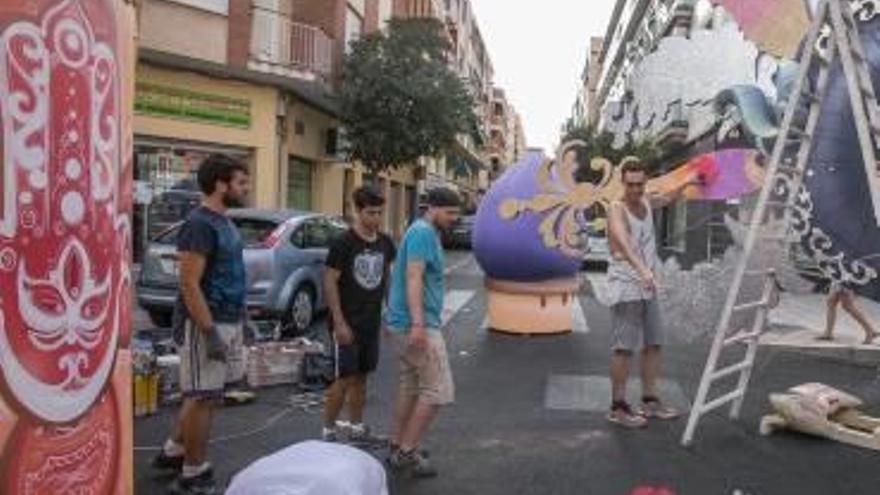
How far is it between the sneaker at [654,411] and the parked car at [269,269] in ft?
17.9

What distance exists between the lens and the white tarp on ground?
11.7ft

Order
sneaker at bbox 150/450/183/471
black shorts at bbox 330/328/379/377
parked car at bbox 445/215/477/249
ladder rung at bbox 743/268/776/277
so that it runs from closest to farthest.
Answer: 1. sneaker at bbox 150/450/183/471
2. black shorts at bbox 330/328/379/377
3. ladder rung at bbox 743/268/776/277
4. parked car at bbox 445/215/477/249

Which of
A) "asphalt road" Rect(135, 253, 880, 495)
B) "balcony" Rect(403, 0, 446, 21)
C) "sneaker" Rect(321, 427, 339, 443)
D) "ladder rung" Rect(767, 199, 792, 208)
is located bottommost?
"asphalt road" Rect(135, 253, 880, 495)

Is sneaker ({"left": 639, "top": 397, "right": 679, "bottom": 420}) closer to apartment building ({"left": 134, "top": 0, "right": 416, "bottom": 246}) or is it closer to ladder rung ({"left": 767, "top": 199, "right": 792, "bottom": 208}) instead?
ladder rung ({"left": 767, "top": 199, "right": 792, "bottom": 208})

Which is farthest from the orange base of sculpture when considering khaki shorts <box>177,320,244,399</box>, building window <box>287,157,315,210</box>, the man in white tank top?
building window <box>287,157,315,210</box>

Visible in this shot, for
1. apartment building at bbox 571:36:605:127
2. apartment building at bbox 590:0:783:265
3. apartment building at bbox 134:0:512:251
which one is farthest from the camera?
apartment building at bbox 571:36:605:127

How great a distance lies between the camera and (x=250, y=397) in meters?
8.48

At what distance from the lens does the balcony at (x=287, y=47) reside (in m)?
22.6

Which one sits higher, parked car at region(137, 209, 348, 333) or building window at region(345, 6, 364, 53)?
building window at region(345, 6, 364, 53)

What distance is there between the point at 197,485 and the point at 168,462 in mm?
551

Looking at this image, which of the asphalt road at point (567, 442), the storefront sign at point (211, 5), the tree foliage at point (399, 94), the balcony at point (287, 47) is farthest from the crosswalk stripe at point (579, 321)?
the tree foliage at point (399, 94)

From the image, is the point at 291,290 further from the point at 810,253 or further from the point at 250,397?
the point at 810,253

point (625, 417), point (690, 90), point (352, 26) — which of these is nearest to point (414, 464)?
point (625, 417)

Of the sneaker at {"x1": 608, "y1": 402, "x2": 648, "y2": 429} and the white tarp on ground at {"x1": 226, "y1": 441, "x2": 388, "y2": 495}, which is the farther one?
the sneaker at {"x1": 608, "y1": 402, "x2": 648, "y2": 429}
